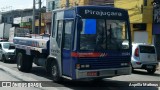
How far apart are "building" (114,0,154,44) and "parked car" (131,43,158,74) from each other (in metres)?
12.6

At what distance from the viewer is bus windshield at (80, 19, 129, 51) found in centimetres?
1205

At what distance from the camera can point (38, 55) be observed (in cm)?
1645

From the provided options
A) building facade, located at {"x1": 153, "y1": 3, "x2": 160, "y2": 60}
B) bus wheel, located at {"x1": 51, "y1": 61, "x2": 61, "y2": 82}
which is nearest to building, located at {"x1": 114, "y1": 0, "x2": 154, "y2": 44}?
building facade, located at {"x1": 153, "y1": 3, "x2": 160, "y2": 60}

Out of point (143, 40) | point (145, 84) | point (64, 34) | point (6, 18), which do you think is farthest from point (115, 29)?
point (6, 18)

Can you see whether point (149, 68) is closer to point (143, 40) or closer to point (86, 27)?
point (86, 27)

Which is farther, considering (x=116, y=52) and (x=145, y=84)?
(x=145, y=84)

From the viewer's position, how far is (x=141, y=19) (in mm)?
31844

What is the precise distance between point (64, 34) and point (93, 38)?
1241 mm

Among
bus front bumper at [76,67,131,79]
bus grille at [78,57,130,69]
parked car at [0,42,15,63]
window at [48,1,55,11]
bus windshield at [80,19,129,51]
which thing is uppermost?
window at [48,1,55,11]

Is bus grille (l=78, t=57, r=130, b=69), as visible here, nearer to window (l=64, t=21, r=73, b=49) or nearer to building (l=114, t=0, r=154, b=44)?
window (l=64, t=21, r=73, b=49)

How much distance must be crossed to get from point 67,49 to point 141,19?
20.3m

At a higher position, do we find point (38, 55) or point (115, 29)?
point (115, 29)

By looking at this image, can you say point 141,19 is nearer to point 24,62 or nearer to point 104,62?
point 24,62

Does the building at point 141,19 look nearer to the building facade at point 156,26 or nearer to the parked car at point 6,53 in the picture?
the building facade at point 156,26
